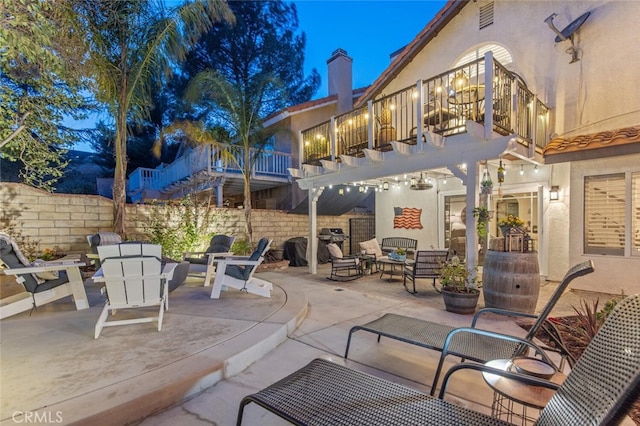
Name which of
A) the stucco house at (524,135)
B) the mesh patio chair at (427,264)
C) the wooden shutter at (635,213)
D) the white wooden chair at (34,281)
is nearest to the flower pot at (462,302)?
the stucco house at (524,135)

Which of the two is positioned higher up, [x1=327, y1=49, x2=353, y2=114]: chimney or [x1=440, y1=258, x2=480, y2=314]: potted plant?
[x1=327, y1=49, x2=353, y2=114]: chimney

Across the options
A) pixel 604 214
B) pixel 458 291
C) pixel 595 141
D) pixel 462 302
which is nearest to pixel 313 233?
pixel 458 291

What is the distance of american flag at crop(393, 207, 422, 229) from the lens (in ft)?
31.8

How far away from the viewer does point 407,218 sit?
994cm

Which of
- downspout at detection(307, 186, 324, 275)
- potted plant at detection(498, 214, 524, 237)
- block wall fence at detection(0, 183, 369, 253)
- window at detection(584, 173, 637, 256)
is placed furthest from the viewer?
downspout at detection(307, 186, 324, 275)

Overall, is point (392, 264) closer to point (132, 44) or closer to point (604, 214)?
point (604, 214)

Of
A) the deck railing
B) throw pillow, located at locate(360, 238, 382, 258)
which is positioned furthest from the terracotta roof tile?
the deck railing

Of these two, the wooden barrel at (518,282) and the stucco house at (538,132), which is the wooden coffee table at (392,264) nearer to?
the stucco house at (538,132)

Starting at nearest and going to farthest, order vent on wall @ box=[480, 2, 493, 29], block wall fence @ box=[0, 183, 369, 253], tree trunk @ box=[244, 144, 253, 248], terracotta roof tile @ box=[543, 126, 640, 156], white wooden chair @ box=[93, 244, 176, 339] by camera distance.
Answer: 1. white wooden chair @ box=[93, 244, 176, 339]
2. terracotta roof tile @ box=[543, 126, 640, 156]
3. block wall fence @ box=[0, 183, 369, 253]
4. vent on wall @ box=[480, 2, 493, 29]
5. tree trunk @ box=[244, 144, 253, 248]

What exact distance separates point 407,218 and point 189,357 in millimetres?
8323

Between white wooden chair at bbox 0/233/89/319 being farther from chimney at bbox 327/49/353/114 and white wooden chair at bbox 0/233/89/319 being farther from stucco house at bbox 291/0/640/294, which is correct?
chimney at bbox 327/49/353/114

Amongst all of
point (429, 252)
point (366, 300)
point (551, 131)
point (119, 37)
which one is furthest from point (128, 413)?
point (551, 131)

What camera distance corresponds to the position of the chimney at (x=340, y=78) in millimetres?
12344

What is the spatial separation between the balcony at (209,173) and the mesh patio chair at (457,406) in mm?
8553
